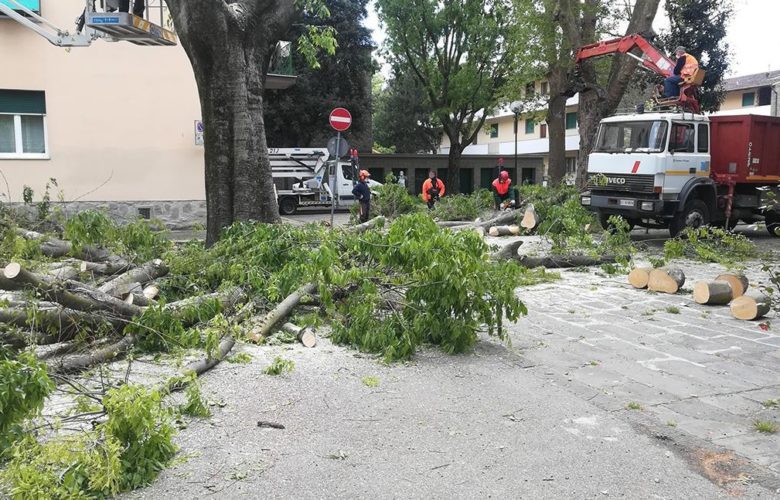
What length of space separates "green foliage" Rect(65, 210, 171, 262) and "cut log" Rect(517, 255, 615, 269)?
5763 millimetres

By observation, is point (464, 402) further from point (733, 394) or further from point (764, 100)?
point (764, 100)

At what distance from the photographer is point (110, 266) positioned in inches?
314

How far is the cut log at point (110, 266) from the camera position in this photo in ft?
25.5

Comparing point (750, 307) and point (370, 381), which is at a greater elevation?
point (750, 307)

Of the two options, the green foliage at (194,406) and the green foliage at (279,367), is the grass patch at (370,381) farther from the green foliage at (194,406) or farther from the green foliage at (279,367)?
the green foliage at (194,406)

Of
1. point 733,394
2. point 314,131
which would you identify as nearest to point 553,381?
point 733,394

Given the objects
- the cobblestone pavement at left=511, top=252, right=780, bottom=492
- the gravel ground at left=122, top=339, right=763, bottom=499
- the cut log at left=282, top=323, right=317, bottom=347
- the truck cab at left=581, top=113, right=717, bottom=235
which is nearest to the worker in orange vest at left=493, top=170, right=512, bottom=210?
the truck cab at left=581, top=113, right=717, bottom=235

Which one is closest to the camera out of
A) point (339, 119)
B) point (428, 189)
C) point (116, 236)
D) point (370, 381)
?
point (370, 381)

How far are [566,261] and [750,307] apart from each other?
13.1 ft

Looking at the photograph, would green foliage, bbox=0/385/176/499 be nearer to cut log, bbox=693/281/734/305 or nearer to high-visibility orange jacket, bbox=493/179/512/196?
cut log, bbox=693/281/734/305

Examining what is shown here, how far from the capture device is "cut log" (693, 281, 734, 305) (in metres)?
8.46

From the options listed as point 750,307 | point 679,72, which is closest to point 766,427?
point 750,307

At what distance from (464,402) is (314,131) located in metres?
31.4

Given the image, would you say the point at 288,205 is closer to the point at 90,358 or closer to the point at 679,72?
the point at 679,72
